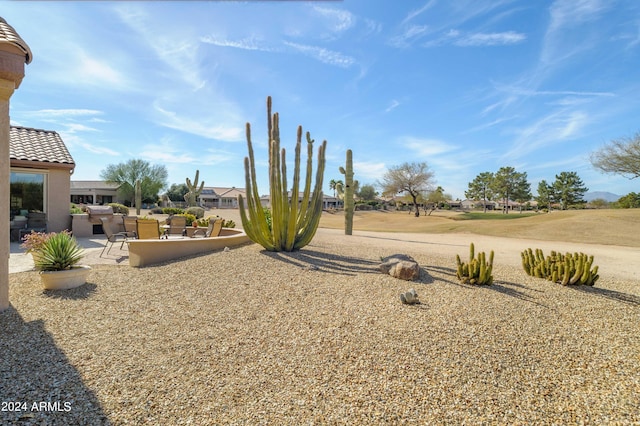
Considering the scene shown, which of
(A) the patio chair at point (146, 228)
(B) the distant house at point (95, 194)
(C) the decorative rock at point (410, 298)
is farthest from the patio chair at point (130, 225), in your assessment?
(B) the distant house at point (95, 194)

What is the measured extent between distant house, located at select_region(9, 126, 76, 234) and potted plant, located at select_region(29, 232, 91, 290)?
753cm

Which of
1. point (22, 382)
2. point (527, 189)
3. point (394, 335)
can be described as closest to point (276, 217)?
point (394, 335)

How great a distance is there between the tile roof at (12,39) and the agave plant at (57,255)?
2.93m

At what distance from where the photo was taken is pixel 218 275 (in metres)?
6.38

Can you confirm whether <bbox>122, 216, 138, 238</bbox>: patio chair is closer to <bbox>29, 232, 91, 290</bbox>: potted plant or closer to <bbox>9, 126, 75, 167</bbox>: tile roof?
<bbox>9, 126, 75, 167</bbox>: tile roof

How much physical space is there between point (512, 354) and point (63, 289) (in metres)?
6.68

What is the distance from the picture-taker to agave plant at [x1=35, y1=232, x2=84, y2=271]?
5652 mm

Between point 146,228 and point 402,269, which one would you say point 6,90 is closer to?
point 146,228

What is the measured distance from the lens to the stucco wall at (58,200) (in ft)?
39.3

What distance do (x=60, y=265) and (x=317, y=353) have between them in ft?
16.0

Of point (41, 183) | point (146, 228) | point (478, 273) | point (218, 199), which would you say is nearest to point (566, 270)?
point (478, 273)

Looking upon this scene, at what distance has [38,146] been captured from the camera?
1256 centimetres

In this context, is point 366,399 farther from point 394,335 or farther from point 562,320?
point 562,320

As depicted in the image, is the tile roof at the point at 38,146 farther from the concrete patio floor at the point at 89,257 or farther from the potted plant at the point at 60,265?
the potted plant at the point at 60,265
